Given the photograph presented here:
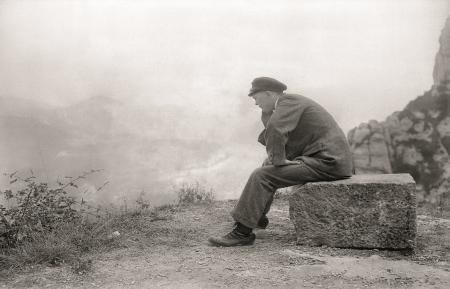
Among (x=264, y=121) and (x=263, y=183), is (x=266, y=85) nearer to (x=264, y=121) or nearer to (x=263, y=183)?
(x=264, y=121)

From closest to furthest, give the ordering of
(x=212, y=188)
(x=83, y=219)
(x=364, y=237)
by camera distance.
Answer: (x=364, y=237)
(x=83, y=219)
(x=212, y=188)

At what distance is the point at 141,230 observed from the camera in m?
5.68

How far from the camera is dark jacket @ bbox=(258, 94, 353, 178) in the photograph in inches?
196

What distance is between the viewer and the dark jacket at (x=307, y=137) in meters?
4.98

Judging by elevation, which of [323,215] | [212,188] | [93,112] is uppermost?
[323,215]

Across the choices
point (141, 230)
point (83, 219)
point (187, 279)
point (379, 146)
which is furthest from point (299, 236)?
point (379, 146)

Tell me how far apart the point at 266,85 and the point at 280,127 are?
0.55 meters

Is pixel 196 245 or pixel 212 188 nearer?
pixel 196 245

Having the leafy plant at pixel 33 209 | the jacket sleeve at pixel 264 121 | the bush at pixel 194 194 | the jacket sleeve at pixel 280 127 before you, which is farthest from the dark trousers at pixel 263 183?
the bush at pixel 194 194

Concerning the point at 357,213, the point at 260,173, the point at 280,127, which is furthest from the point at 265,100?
the point at 357,213

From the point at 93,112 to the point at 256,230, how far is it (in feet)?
261

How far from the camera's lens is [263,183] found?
501 centimetres

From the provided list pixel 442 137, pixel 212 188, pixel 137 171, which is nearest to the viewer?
pixel 212 188

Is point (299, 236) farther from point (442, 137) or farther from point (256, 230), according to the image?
point (442, 137)
